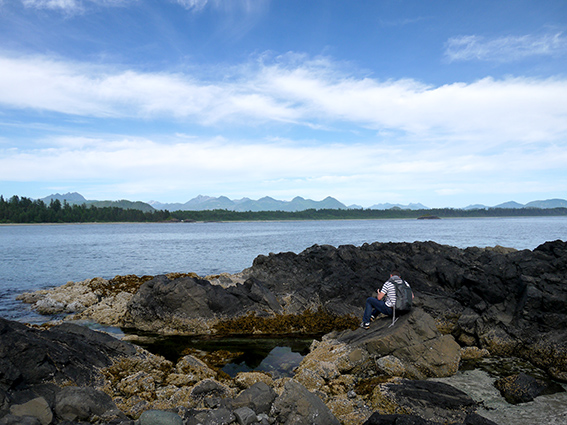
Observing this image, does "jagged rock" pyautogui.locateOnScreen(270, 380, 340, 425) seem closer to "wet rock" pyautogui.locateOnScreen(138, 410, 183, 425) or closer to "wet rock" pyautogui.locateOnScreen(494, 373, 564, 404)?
"wet rock" pyautogui.locateOnScreen(138, 410, 183, 425)

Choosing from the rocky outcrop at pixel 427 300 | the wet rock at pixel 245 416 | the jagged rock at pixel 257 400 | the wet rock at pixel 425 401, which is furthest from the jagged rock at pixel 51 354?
the wet rock at pixel 425 401

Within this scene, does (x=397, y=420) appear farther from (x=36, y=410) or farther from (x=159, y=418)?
(x=36, y=410)

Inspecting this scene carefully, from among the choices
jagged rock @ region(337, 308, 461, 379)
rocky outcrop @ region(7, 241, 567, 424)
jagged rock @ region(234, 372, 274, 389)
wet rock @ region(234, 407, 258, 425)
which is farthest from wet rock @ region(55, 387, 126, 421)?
jagged rock @ region(337, 308, 461, 379)

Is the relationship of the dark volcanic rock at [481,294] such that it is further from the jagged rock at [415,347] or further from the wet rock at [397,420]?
the wet rock at [397,420]

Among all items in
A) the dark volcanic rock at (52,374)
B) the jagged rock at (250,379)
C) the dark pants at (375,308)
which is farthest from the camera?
the dark pants at (375,308)

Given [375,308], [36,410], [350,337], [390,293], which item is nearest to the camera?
[36,410]

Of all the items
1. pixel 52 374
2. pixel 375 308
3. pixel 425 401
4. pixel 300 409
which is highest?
pixel 375 308

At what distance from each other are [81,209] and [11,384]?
18757 centimetres

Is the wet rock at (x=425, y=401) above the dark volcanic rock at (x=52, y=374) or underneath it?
underneath

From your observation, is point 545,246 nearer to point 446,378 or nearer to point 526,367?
point 526,367

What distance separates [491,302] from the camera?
14.8 meters

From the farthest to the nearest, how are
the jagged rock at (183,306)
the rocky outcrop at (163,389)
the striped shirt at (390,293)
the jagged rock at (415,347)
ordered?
the jagged rock at (183,306) < the striped shirt at (390,293) < the jagged rock at (415,347) < the rocky outcrop at (163,389)

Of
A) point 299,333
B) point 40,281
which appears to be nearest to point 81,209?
point 40,281

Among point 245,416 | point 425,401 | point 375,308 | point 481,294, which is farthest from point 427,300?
point 245,416
